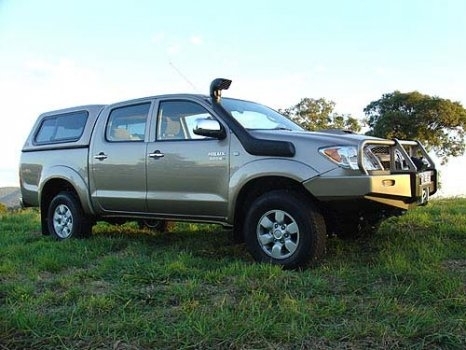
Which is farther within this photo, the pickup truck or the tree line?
the tree line

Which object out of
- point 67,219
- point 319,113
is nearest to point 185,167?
point 67,219

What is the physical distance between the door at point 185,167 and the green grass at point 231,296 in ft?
1.72

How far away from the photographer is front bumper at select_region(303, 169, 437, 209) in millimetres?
4938

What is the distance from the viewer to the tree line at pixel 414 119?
2967 cm

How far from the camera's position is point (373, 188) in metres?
4.93

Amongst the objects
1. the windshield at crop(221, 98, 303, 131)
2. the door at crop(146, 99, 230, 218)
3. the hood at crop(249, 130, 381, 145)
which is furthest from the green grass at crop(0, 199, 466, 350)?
the windshield at crop(221, 98, 303, 131)

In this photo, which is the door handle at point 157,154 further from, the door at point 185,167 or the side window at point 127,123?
the side window at point 127,123

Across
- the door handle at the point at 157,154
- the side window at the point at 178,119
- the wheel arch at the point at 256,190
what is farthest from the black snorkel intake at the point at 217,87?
the wheel arch at the point at 256,190

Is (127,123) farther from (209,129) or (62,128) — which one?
(209,129)

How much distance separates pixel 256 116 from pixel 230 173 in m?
0.95

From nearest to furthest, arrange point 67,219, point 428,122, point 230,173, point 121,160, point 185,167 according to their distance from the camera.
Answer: point 230,173, point 185,167, point 121,160, point 67,219, point 428,122

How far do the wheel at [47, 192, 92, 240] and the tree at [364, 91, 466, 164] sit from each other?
2463cm

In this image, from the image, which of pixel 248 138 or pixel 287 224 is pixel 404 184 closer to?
pixel 287 224

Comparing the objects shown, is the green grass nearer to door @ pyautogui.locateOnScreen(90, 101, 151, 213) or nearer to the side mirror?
door @ pyautogui.locateOnScreen(90, 101, 151, 213)
